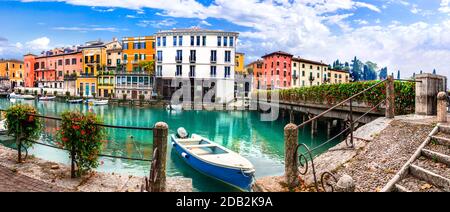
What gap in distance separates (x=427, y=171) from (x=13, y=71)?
118 metres

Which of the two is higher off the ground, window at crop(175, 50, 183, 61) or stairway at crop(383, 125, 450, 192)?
window at crop(175, 50, 183, 61)

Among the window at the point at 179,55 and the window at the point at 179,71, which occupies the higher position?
the window at the point at 179,55

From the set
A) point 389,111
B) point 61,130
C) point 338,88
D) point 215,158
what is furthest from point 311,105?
point 61,130

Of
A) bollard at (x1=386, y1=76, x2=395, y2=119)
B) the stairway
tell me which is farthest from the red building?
the stairway

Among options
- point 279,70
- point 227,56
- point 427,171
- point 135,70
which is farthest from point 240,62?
point 427,171

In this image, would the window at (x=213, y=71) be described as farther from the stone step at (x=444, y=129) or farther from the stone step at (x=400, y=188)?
the stone step at (x=400, y=188)

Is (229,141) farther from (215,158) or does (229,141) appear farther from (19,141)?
(19,141)

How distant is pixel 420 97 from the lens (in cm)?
1130

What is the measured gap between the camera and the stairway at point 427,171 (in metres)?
5.46

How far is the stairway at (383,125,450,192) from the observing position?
5461 millimetres

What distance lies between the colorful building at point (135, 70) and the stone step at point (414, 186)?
227 ft

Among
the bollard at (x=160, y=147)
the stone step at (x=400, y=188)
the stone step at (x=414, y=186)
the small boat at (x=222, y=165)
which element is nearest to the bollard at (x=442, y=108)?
the stone step at (x=414, y=186)

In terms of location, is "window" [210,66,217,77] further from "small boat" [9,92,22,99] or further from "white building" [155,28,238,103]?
"small boat" [9,92,22,99]

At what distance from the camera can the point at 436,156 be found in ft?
20.7
